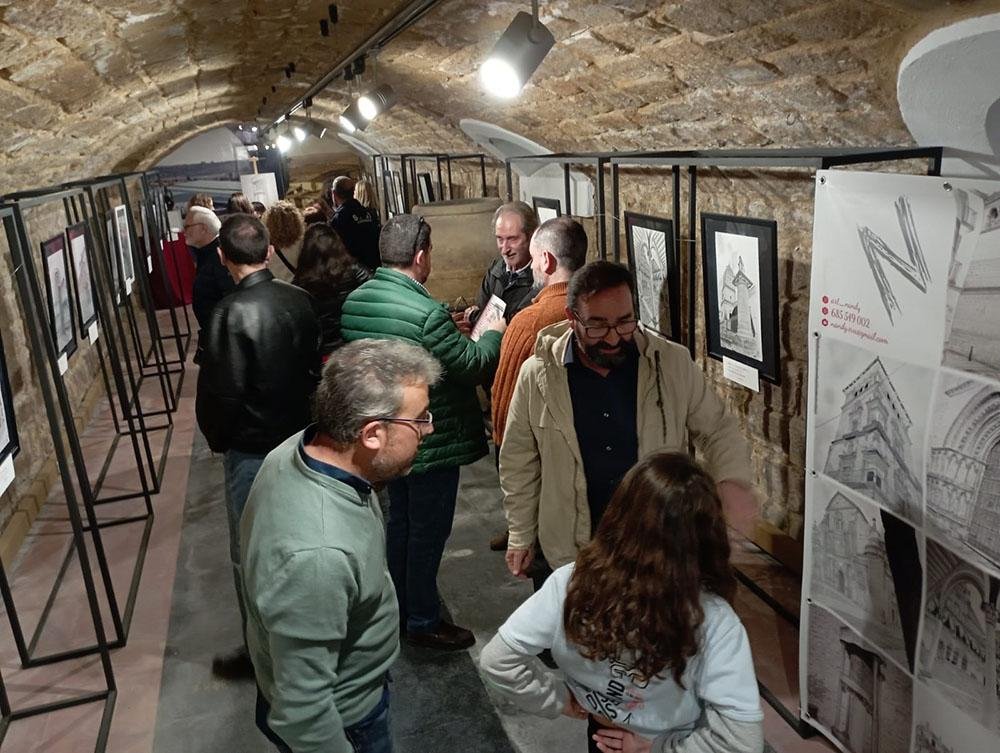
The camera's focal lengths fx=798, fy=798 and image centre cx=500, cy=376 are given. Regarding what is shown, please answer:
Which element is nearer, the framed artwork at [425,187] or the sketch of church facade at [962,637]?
the sketch of church facade at [962,637]

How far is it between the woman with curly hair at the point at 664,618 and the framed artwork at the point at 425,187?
769 centimetres

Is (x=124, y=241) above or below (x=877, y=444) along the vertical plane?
above

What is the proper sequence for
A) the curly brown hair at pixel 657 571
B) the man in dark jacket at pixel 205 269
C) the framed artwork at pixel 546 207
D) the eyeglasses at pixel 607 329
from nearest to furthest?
1. the curly brown hair at pixel 657 571
2. the eyeglasses at pixel 607 329
3. the man in dark jacket at pixel 205 269
4. the framed artwork at pixel 546 207

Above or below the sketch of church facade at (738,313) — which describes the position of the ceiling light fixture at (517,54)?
above

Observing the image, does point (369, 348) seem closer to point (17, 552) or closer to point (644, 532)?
point (644, 532)

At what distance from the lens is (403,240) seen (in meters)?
2.84

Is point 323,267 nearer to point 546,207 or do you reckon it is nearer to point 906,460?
point 546,207

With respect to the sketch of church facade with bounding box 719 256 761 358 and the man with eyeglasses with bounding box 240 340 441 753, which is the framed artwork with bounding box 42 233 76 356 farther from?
the sketch of church facade with bounding box 719 256 761 358

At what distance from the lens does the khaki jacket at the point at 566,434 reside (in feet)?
7.76

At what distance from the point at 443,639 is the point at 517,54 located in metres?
2.34

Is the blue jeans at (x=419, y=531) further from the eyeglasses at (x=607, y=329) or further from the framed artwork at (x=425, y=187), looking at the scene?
the framed artwork at (x=425, y=187)

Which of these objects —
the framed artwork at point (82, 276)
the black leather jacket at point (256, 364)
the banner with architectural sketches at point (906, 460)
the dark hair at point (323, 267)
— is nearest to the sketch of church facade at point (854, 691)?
the banner with architectural sketches at point (906, 460)

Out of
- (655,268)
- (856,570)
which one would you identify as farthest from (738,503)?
(655,268)

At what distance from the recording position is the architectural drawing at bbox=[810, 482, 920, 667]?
2178 mm
